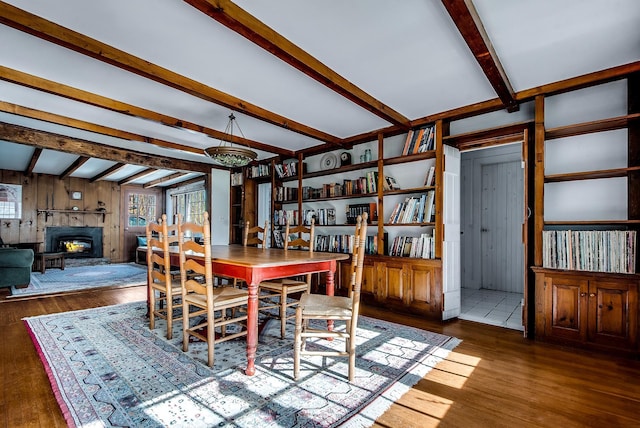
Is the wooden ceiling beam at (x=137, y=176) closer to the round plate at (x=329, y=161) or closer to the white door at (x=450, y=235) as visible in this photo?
the round plate at (x=329, y=161)

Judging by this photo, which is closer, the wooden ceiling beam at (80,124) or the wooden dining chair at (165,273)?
the wooden dining chair at (165,273)

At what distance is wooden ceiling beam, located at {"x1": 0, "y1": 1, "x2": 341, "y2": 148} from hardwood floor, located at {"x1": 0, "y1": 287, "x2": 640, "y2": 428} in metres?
2.22

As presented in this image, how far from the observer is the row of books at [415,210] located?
143 inches

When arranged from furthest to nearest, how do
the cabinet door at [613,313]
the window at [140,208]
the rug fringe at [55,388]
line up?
the window at [140,208] → the cabinet door at [613,313] → the rug fringe at [55,388]

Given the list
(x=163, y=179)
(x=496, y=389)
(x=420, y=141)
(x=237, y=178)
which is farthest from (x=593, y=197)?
(x=163, y=179)

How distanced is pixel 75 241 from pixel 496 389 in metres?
10.6

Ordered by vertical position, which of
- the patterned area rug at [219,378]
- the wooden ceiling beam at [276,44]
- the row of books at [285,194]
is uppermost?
the wooden ceiling beam at [276,44]

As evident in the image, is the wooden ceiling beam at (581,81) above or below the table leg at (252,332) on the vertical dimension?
above

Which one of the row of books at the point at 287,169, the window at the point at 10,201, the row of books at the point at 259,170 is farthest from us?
the window at the point at 10,201

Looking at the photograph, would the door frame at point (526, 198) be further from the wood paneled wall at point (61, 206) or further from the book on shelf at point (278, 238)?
the wood paneled wall at point (61, 206)

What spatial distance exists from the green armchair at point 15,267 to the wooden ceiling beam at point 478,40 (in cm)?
642

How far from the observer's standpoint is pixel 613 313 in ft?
8.37

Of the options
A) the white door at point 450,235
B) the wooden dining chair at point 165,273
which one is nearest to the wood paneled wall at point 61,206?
the wooden dining chair at point 165,273

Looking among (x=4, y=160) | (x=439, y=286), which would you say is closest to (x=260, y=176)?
(x=439, y=286)
